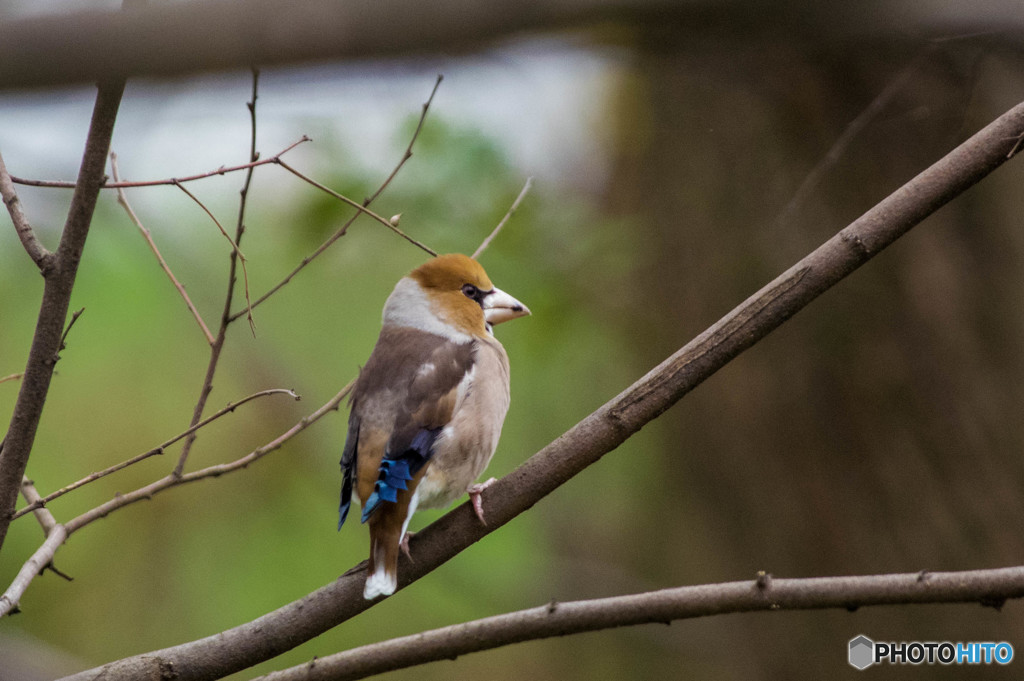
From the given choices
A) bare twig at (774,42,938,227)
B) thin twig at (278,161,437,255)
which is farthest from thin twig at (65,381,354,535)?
bare twig at (774,42,938,227)

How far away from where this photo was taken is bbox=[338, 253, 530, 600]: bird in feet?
8.51

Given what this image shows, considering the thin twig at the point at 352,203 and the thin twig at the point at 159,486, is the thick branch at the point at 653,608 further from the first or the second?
the thin twig at the point at 352,203

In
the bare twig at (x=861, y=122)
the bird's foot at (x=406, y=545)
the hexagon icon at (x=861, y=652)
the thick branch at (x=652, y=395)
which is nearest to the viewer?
the thick branch at (x=652, y=395)

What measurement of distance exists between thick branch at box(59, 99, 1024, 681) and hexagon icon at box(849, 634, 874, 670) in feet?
9.21

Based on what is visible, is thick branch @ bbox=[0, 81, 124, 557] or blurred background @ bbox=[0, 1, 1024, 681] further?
blurred background @ bbox=[0, 1, 1024, 681]

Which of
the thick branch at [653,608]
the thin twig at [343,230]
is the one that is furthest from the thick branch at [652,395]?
the thin twig at [343,230]

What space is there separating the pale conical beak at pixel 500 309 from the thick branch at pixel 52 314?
1660 mm

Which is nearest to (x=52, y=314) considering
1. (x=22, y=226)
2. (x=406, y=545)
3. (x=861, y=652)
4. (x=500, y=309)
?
(x=22, y=226)

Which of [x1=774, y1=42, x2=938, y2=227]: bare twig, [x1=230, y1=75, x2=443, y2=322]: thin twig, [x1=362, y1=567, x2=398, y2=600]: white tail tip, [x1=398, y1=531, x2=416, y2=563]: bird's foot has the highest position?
[x1=774, y1=42, x2=938, y2=227]: bare twig

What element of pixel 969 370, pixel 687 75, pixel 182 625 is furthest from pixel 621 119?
pixel 182 625

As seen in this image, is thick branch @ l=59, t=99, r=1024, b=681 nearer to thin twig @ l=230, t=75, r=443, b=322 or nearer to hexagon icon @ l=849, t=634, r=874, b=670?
thin twig @ l=230, t=75, r=443, b=322

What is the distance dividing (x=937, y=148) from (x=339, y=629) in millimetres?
4671

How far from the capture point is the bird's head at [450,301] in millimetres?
3309

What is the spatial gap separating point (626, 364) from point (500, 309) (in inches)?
117
